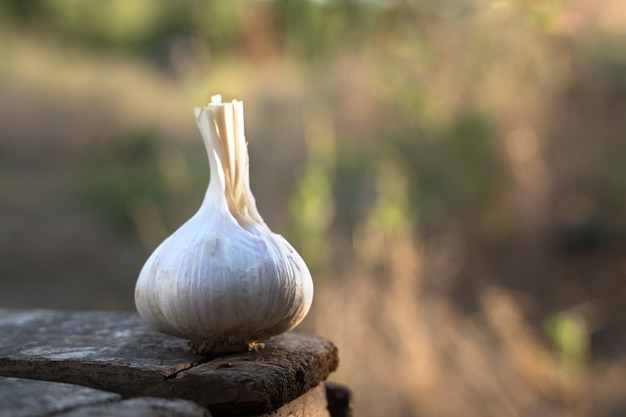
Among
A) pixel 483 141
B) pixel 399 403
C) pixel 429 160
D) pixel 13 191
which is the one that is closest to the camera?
pixel 399 403

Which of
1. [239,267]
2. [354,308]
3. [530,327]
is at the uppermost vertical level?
[239,267]

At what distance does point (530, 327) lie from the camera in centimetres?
347

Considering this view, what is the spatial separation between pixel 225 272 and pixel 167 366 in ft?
0.40

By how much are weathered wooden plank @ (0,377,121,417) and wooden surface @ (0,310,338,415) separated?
0.04 meters

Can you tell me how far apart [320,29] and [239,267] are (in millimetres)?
4133

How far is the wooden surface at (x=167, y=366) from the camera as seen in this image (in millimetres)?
889

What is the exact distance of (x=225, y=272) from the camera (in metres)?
0.92

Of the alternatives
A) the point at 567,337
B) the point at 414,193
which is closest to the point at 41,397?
the point at 567,337

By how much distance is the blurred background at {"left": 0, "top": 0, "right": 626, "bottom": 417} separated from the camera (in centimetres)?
251

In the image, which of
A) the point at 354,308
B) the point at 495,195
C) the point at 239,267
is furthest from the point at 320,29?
the point at 239,267

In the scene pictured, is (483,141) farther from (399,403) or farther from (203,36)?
(203,36)

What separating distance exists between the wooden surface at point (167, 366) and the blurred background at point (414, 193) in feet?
4.44

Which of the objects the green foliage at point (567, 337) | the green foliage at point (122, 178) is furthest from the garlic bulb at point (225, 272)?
the green foliage at point (122, 178)

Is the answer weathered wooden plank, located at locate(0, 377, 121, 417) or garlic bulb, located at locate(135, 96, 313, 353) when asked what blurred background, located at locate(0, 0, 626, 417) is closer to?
garlic bulb, located at locate(135, 96, 313, 353)
